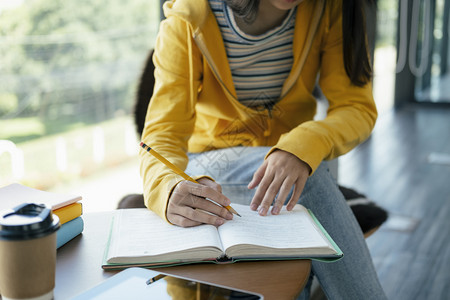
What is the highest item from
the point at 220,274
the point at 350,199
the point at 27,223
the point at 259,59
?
the point at 259,59

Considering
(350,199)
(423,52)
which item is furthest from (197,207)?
(423,52)

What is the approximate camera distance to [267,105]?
1.34 metres

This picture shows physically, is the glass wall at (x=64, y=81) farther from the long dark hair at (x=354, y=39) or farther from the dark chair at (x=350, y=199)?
the long dark hair at (x=354, y=39)

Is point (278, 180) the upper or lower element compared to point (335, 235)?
upper

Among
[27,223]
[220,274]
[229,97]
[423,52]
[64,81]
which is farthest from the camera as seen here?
[423,52]

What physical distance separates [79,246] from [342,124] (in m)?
0.66

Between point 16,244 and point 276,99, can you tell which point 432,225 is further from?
point 16,244

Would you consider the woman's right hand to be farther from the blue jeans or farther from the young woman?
the blue jeans

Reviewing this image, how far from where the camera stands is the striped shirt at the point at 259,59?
1273 millimetres

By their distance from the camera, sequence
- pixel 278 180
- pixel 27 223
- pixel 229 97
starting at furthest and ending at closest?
1. pixel 229 97
2. pixel 278 180
3. pixel 27 223

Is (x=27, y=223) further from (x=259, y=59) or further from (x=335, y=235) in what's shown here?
(x=259, y=59)

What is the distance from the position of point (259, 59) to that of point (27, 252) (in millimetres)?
872

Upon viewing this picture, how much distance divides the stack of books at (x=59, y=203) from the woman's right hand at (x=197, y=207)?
0.16 m

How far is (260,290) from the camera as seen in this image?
2.15 feet
